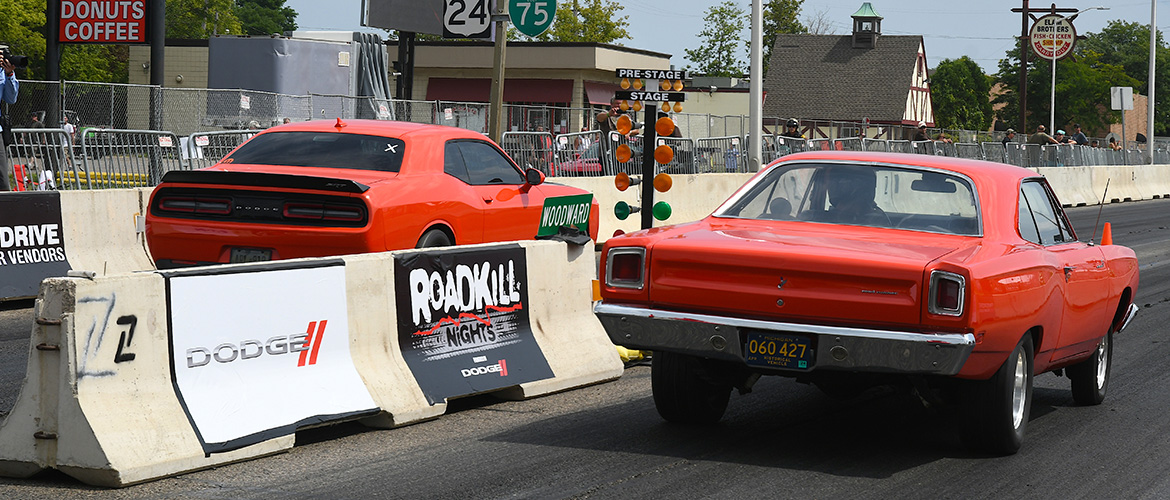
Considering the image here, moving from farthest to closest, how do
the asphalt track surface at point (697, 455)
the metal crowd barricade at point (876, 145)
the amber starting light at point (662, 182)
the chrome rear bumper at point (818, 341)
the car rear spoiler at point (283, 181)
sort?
the metal crowd barricade at point (876, 145) < the amber starting light at point (662, 182) < the car rear spoiler at point (283, 181) < the chrome rear bumper at point (818, 341) < the asphalt track surface at point (697, 455)

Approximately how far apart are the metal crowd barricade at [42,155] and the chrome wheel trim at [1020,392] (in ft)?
34.8

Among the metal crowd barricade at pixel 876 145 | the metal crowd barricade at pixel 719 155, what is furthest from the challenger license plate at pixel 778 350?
the metal crowd barricade at pixel 876 145

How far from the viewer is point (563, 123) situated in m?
29.6

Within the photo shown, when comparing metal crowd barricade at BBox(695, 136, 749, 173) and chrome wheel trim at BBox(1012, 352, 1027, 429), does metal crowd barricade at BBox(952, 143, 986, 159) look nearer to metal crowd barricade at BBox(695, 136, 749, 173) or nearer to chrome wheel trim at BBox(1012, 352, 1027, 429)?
metal crowd barricade at BBox(695, 136, 749, 173)

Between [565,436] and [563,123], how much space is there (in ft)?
75.8

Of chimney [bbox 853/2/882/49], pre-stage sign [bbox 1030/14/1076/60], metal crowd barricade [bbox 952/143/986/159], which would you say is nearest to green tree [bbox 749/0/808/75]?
chimney [bbox 853/2/882/49]

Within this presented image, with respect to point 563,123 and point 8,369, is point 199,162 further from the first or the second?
point 563,123

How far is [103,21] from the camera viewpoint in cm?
2147

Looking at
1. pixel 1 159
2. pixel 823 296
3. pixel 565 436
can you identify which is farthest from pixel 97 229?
pixel 823 296

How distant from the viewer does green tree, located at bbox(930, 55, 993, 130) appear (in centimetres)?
10569

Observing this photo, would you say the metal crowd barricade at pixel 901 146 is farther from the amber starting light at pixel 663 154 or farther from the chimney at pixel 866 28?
the chimney at pixel 866 28

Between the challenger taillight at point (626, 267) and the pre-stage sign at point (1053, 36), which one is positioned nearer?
the challenger taillight at point (626, 267)

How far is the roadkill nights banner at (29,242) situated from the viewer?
11281 mm

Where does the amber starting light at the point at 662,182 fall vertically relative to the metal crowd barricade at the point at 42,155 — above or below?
below
